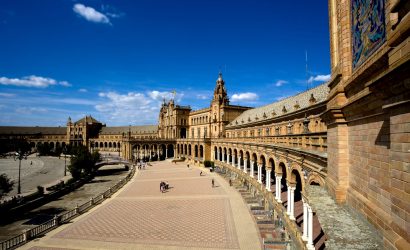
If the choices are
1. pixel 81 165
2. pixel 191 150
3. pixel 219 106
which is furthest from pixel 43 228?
pixel 191 150

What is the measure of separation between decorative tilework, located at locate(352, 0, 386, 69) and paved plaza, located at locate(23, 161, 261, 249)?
47.2 feet

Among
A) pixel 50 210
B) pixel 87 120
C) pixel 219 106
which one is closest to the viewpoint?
pixel 50 210

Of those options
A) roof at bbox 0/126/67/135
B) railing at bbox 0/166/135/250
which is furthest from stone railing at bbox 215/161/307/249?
roof at bbox 0/126/67/135

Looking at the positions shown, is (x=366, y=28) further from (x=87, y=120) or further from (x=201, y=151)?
(x=87, y=120)

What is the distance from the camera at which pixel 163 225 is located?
21297 millimetres

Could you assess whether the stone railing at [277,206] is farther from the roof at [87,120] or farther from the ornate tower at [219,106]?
the roof at [87,120]

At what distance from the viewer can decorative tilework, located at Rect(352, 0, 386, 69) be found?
205 inches

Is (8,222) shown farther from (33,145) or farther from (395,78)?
(33,145)

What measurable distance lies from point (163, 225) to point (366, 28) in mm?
20001

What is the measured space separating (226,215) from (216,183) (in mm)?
16380

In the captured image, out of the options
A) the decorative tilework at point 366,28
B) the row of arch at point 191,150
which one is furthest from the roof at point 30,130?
the decorative tilework at point 366,28

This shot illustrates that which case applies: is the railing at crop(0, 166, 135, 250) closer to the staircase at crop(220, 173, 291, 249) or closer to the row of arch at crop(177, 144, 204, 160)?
the staircase at crop(220, 173, 291, 249)

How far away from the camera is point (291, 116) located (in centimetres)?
3150

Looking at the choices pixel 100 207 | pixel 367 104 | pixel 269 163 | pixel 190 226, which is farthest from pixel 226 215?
pixel 367 104
